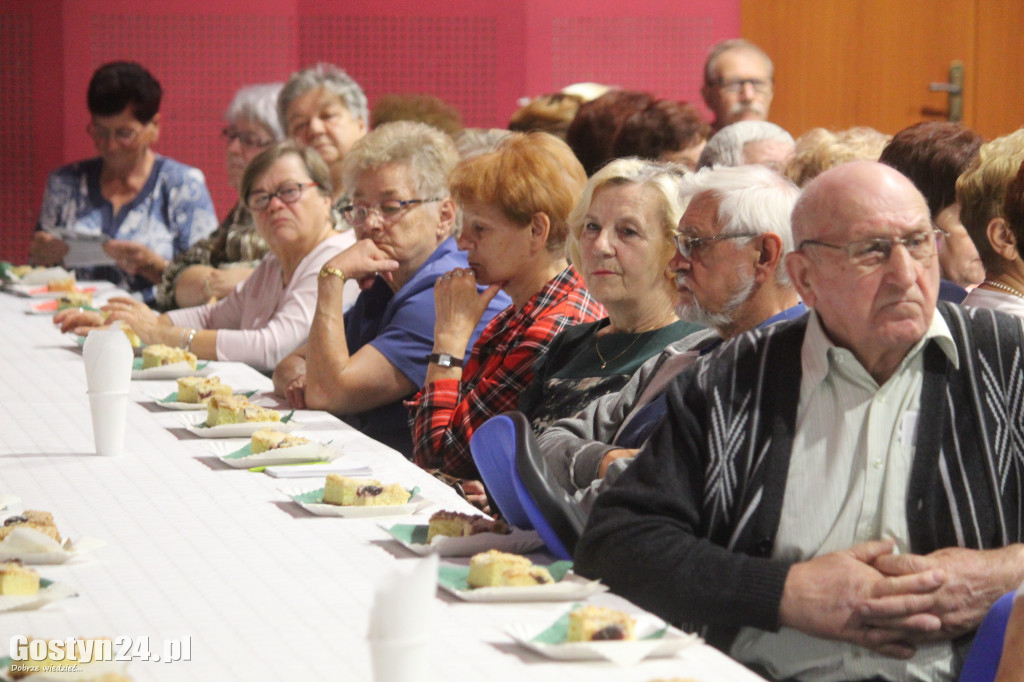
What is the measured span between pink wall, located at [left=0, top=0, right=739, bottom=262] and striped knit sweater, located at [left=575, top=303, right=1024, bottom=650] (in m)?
5.98

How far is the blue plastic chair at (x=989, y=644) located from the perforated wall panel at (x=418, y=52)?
6.33 m

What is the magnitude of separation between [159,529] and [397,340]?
1496 millimetres

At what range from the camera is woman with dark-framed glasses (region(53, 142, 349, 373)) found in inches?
161

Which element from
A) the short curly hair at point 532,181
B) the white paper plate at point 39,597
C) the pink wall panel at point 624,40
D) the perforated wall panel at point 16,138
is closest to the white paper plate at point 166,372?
the short curly hair at point 532,181

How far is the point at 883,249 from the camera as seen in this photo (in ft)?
6.05

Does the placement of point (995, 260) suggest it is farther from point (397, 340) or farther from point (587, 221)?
Answer: point (397, 340)

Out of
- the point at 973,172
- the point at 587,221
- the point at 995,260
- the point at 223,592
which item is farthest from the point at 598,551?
the point at 973,172

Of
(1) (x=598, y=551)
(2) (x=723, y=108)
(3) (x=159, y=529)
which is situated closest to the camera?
(1) (x=598, y=551)

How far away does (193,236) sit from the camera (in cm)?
652

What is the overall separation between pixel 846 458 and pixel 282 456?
1099 millimetres

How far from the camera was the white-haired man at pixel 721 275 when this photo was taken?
90.7 inches

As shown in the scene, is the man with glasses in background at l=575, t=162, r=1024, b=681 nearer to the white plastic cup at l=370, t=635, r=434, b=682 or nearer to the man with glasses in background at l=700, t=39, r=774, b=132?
the white plastic cup at l=370, t=635, r=434, b=682

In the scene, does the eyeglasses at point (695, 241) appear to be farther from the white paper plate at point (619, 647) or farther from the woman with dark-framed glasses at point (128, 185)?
the woman with dark-framed glasses at point (128, 185)

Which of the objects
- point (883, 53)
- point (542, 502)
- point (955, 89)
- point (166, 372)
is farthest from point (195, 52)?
point (542, 502)
